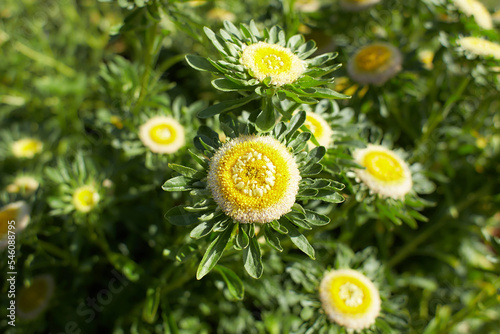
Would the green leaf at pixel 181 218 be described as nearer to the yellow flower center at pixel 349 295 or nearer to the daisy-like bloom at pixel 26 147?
the yellow flower center at pixel 349 295

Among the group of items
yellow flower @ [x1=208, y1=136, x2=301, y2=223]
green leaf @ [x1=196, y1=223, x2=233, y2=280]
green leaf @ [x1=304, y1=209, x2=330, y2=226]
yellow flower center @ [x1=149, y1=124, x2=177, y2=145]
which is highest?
yellow flower @ [x1=208, y1=136, x2=301, y2=223]

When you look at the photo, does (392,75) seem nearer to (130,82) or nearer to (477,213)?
(477,213)

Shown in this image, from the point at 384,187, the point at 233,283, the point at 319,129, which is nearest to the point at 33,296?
the point at 233,283

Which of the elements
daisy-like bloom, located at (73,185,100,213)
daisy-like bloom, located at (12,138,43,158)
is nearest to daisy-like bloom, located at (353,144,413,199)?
daisy-like bloom, located at (73,185,100,213)

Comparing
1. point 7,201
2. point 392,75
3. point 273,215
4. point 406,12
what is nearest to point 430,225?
point 392,75

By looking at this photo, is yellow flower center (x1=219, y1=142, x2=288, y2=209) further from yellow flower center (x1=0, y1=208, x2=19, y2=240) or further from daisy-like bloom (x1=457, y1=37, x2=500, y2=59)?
daisy-like bloom (x1=457, y1=37, x2=500, y2=59)

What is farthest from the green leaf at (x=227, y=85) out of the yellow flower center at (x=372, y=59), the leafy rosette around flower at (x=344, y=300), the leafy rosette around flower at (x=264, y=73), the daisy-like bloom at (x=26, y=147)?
the daisy-like bloom at (x=26, y=147)
